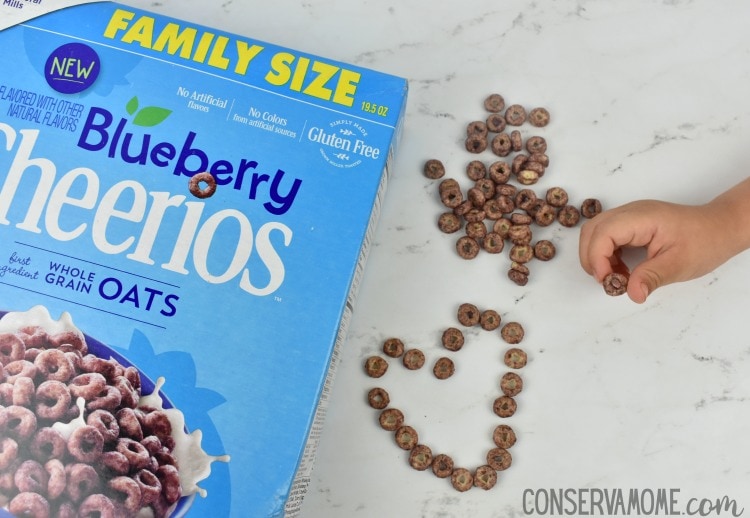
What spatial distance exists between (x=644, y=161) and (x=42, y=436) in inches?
39.1

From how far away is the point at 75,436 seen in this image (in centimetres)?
86

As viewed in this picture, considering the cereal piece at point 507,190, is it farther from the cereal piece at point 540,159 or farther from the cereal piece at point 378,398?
the cereal piece at point 378,398

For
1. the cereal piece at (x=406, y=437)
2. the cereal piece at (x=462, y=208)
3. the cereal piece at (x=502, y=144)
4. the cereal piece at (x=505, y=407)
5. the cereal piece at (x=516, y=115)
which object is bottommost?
the cereal piece at (x=406, y=437)

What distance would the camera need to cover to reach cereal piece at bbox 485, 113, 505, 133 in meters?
1.14

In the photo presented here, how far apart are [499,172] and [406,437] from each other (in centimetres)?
45

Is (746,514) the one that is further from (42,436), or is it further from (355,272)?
(42,436)

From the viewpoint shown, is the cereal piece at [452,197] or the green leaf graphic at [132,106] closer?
the green leaf graphic at [132,106]

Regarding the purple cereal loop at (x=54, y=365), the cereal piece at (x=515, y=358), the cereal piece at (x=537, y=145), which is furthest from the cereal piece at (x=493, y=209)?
the purple cereal loop at (x=54, y=365)

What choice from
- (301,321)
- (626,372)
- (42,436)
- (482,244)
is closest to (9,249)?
(42,436)

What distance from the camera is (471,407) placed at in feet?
3.57

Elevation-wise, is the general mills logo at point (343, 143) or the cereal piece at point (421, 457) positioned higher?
the general mills logo at point (343, 143)

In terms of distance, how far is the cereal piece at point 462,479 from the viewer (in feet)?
3.47

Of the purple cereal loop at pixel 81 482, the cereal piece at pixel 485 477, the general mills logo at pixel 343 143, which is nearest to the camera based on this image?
the purple cereal loop at pixel 81 482

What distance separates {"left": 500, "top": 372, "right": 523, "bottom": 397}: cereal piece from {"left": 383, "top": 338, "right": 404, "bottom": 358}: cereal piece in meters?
0.17
